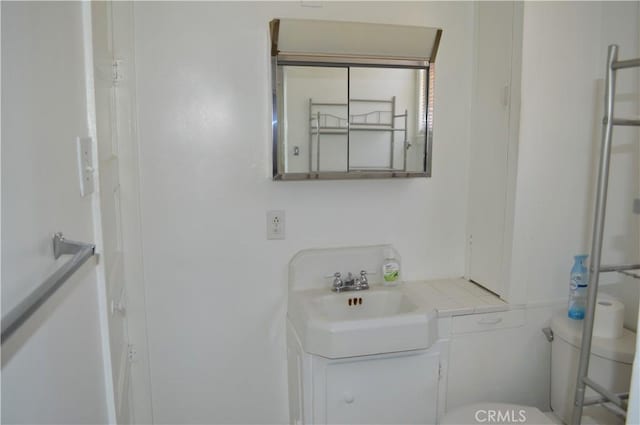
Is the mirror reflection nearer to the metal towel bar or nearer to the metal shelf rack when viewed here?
the metal shelf rack

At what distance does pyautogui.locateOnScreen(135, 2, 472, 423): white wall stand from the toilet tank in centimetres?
59

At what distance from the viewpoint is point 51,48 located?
0.71 m

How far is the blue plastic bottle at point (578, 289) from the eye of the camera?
1.63m

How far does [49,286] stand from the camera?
557mm

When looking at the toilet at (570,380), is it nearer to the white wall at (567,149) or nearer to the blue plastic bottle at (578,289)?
the blue plastic bottle at (578,289)

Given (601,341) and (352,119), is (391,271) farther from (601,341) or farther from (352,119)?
(601,341)

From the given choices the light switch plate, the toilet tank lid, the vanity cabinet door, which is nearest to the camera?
the light switch plate

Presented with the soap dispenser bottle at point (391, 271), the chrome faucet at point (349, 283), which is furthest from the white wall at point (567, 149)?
the chrome faucet at point (349, 283)

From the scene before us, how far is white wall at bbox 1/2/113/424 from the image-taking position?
0.54 meters

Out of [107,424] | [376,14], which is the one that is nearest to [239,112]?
[376,14]

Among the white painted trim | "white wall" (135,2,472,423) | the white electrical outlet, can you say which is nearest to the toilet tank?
"white wall" (135,2,472,423)

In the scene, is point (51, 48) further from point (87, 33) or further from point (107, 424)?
point (107, 424)

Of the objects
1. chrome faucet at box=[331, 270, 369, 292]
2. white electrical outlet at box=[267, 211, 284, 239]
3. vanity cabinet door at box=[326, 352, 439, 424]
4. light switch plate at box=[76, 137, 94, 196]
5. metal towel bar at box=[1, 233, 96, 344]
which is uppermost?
light switch plate at box=[76, 137, 94, 196]

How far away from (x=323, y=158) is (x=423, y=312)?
28.3 inches
